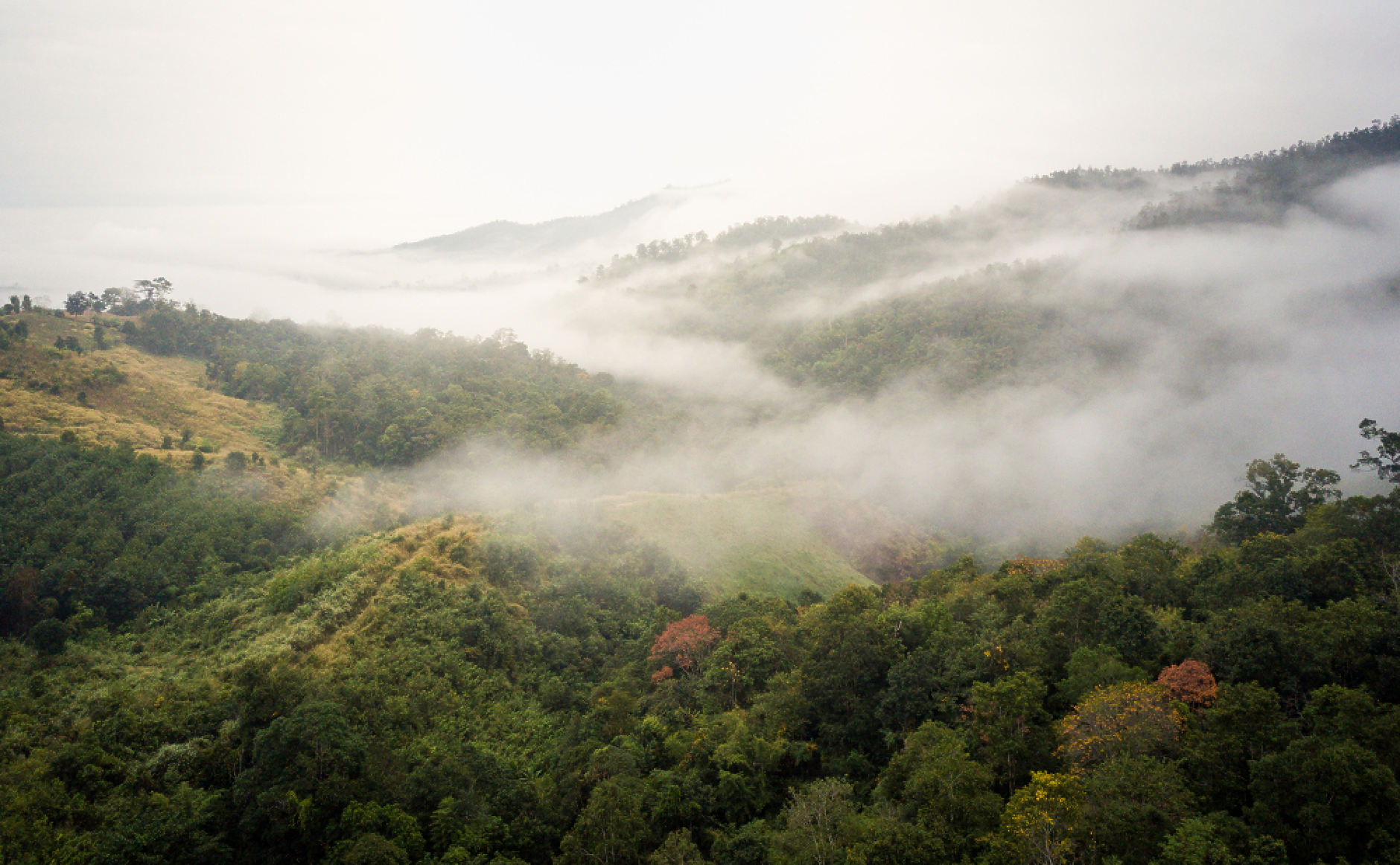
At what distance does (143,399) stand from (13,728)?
3856cm

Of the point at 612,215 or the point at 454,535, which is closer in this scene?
the point at 454,535

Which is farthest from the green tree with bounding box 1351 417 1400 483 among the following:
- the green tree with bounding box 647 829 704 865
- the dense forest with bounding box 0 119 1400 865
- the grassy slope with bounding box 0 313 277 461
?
Answer: the grassy slope with bounding box 0 313 277 461

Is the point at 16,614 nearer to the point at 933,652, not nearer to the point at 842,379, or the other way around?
the point at 933,652

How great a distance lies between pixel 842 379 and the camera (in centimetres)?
8831

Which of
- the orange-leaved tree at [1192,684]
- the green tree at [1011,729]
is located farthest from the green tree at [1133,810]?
the orange-leaved tree at [1192,684]

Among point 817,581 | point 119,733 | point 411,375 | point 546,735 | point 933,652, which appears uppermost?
point 411,375

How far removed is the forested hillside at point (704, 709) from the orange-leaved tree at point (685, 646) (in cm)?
17

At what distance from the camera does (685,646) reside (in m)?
31.0

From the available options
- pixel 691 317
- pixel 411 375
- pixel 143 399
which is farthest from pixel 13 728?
pixel 691 317

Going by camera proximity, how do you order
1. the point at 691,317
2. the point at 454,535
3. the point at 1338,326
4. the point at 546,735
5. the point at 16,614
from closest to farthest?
the point at 546,735, the point at 16,614, the point at 454,535, the point at 1338,326, the point at 691,317

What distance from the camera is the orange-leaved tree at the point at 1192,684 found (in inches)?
778

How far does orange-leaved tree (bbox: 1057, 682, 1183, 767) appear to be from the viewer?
17875 mm

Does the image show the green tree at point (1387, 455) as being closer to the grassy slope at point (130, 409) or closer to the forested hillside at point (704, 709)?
the forested hillside at point (704, 709)

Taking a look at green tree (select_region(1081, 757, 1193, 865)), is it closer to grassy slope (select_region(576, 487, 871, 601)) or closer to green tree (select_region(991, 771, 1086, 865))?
green tree (select_region(991, 771, 1086, 865))
